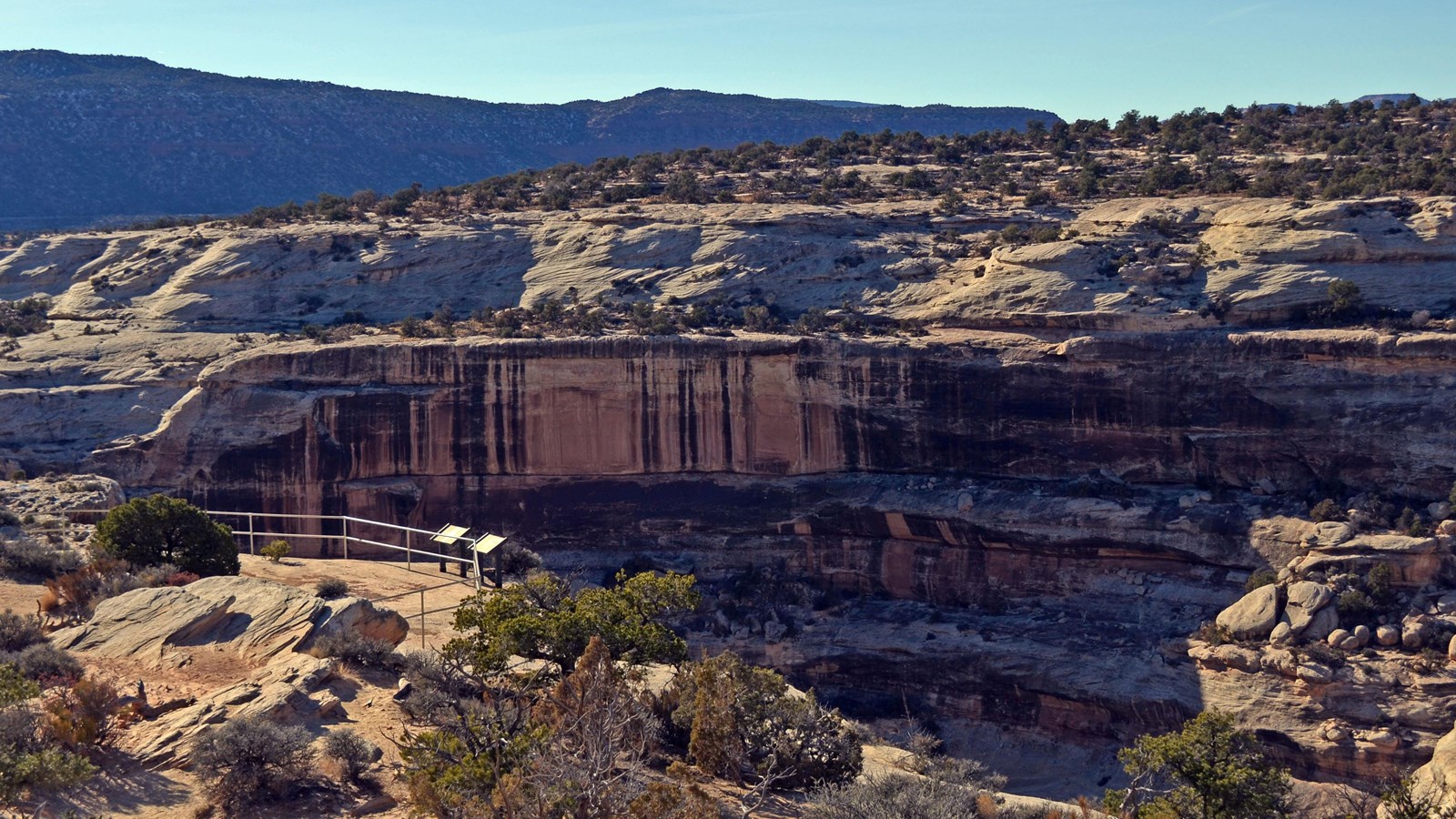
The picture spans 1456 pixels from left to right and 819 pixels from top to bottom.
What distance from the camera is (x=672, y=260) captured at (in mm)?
42938

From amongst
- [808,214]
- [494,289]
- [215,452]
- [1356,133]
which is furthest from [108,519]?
[1356,133]

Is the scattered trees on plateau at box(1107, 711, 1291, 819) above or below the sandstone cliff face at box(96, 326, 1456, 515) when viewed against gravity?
below

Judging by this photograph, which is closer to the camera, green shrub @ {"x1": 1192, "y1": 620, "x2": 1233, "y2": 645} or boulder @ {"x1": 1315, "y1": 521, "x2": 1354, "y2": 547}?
green shrub @ {"x1": 1192, "y1": 620, "x2": 1233, "y2": 645}

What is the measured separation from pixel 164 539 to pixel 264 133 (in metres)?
81.5

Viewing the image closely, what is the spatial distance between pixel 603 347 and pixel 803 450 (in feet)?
19.2

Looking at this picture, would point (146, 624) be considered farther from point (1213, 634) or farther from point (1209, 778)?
point (1213, 634)

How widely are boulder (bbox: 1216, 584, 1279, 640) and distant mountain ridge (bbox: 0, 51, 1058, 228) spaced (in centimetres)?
6959

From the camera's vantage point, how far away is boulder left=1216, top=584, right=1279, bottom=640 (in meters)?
29.0

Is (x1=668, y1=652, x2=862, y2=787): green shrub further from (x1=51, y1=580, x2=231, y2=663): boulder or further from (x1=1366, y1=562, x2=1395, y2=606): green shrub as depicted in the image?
(x1=1366, y1=562, x2=1395, y2=606): green shrub

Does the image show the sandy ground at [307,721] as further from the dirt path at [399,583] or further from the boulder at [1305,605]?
the boulder at [1305,605]

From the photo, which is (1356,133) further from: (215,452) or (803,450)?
(215,452)

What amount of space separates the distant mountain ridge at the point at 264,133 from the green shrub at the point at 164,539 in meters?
66.7

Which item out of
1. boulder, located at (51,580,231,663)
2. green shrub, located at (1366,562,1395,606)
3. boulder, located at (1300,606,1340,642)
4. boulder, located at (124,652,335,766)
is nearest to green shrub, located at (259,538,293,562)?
boulder, located at (51,580,231,663)

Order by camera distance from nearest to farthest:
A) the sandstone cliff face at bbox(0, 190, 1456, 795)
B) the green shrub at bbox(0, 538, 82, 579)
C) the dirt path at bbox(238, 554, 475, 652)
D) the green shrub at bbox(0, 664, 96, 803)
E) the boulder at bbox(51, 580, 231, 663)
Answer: the green shrub at bbox(0, 664, 96, 803) < the boulder at bbox(51, 580, 231, 663) < the dirt path at bbox(238, 554, 475, 652) < the green shrub at bbox(0, 538, 82, 579) < the sandstone cliff face at bbox(0, 190, 1456, 795)
